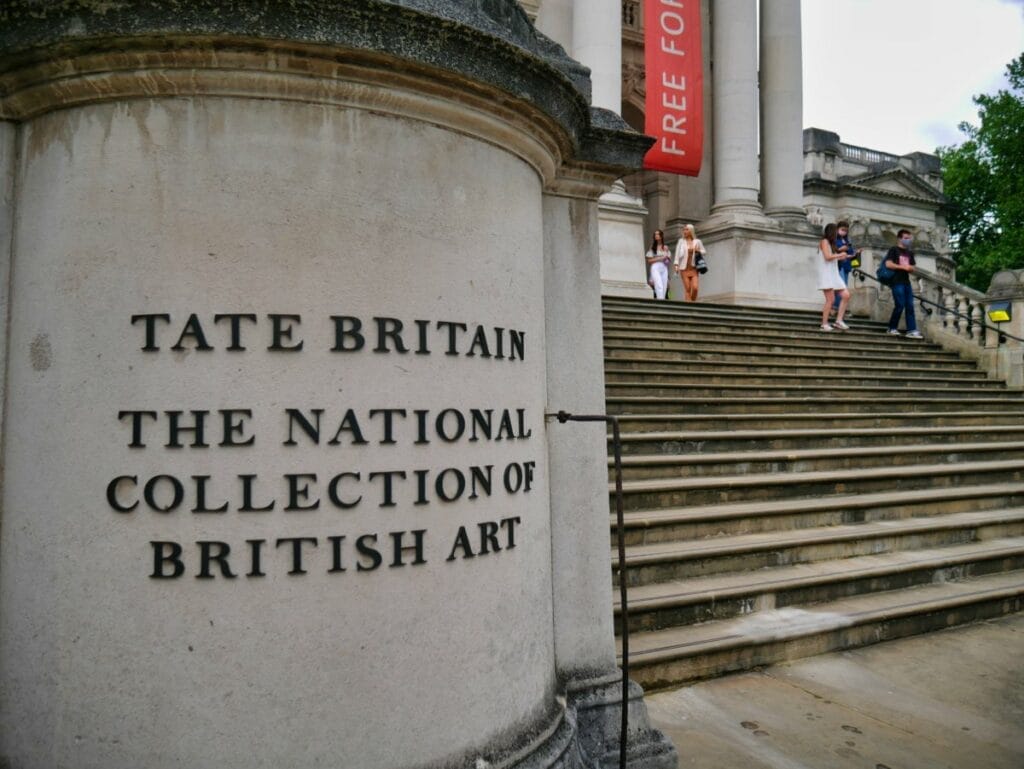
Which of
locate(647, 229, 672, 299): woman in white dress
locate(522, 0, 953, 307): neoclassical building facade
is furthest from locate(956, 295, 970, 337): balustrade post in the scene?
locate(647, 229, 672, 299): woman in white dress

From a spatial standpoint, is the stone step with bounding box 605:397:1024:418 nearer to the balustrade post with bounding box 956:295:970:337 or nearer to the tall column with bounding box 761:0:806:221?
the balustrade post with bounding box 956:295:970:337

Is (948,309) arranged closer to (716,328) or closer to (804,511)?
(716,328)

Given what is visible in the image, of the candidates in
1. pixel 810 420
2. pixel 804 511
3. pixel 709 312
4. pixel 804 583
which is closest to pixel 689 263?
pixel 709 312

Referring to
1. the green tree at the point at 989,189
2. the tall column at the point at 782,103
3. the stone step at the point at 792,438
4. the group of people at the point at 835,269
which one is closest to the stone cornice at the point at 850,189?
the green tree at the point at 989,189

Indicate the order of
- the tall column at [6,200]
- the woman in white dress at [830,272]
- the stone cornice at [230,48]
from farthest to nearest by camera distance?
the woman in white dress at [830,272]
the tall column at [6,200]
the stone cornice at [230,48]

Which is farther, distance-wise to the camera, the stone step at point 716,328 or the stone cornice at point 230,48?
the stone step at point 716,328

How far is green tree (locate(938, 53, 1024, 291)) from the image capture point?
36.2m

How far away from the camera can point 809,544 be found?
6391 mm

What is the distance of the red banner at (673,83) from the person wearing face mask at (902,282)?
383 centimetres

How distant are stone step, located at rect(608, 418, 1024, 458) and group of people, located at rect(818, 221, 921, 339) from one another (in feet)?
10.8

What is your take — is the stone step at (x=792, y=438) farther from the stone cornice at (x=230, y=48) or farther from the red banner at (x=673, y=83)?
the red banner at (x=673, y=83)

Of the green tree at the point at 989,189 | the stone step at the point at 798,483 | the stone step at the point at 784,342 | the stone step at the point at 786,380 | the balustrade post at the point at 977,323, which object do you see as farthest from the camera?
the green tree at the point at 989,189

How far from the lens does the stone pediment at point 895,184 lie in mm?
41031

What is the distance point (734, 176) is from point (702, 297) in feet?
8.61
